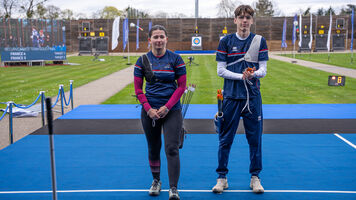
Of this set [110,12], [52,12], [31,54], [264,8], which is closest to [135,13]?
[110,12]

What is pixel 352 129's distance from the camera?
7.78 m

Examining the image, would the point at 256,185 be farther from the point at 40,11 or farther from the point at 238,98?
the point at 40,11

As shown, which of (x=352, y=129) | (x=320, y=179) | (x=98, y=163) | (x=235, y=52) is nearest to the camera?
(x=235, y=52)

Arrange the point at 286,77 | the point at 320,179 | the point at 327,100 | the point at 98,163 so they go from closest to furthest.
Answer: the point at 320,179 → the point at 98,163 → the point at 327,100 → the point at 286,77

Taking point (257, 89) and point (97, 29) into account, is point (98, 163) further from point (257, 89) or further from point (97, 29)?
point (97, 29)

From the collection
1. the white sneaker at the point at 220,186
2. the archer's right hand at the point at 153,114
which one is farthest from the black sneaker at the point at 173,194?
the archer's right hand at the point at 153,114

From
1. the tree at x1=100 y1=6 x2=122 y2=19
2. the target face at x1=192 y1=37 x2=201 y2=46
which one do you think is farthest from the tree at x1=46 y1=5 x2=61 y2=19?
the target face at x1=192 y1=37 x2=201 y2=46

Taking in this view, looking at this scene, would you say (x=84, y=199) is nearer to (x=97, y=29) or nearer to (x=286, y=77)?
(x=286, y=77)

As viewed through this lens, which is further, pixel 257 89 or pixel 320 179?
pixel 320 179

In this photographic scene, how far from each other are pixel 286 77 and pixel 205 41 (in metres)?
37.4

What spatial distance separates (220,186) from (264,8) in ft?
324

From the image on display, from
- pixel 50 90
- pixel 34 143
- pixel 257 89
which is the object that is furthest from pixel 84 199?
pixel 50 90

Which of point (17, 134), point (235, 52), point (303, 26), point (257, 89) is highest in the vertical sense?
point (303, 26)

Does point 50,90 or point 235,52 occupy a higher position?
point 235,52
